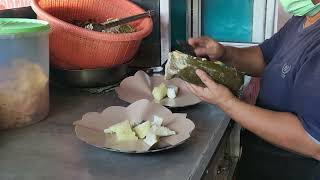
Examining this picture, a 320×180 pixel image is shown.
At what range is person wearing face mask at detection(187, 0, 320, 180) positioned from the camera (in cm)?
92

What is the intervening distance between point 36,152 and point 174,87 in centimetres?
44

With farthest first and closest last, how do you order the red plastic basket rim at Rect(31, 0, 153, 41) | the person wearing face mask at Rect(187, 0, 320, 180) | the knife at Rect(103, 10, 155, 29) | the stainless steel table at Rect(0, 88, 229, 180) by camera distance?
the knife at Rect(103, 10, 155, 29) → the red plastic basket rim at Rect(31, 0, 153, 41) → the person wearing face mask at Rect(187, 0, 320, 180) → the stainless steel table at Rect(0, 88, 229, 180)

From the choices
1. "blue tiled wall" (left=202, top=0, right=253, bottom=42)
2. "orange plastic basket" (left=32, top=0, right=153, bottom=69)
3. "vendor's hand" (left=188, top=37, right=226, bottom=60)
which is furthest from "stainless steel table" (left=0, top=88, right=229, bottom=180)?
"blue tiled wall" (left=202, top=0, right=253, bottom=42)

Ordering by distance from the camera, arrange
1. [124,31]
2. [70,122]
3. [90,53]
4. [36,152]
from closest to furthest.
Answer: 1. [36,152]
2. [70,122]
3. [90,53]
4. [124,31]

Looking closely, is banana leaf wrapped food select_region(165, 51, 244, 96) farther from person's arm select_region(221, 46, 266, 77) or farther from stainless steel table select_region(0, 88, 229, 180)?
person's arm select_region(221, 46, 266, 77)

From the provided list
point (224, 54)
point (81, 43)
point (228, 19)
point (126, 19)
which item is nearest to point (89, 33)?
point (81, 43)

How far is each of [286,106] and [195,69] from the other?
0.81 ft

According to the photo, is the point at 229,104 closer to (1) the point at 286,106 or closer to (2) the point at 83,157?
(1) the point at 286,106

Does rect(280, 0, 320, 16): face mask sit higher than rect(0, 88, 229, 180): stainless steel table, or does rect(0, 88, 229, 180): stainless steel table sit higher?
rect(280, 0, 320, 16): face mask

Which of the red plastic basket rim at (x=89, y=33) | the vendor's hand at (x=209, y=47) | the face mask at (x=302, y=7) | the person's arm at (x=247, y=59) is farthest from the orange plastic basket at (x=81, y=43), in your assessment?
the face mask at (x=302, y=7)

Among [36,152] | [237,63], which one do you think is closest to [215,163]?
[36,152]

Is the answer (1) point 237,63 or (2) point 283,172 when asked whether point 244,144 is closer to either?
(2) point 283,172

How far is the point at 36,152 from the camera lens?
0.86m

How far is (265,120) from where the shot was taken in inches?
37.5
